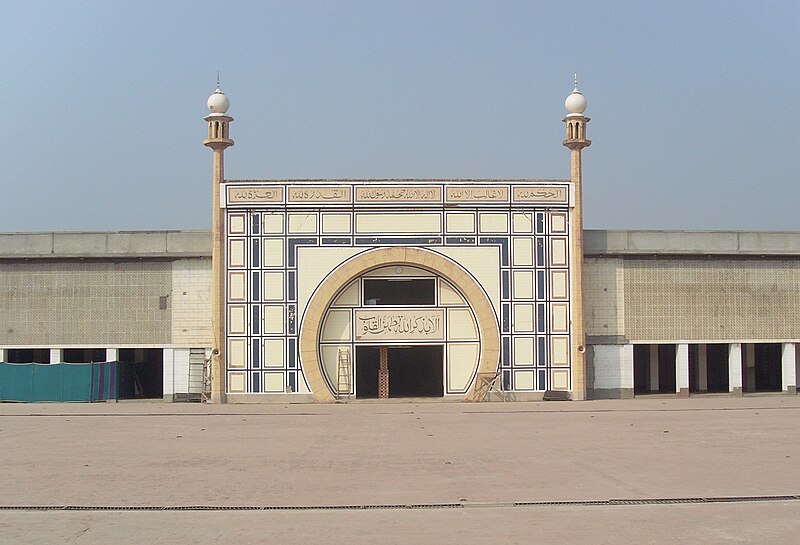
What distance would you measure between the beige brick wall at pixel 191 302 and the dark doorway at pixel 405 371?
5.16 metres

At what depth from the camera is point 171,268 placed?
3081cm

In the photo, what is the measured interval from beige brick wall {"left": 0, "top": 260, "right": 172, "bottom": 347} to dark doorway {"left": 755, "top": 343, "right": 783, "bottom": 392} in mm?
21935

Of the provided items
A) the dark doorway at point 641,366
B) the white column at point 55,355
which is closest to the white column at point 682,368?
the dark doorway at point 641,366

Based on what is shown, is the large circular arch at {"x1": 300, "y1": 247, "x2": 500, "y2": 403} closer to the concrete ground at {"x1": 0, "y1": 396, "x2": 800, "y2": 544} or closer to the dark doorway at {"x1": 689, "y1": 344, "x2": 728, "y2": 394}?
the concrete ground at {"x1": 0, "y1": 396, "x2": 800, "y2": 544}

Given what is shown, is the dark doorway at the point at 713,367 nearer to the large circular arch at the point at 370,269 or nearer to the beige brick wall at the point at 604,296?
the beige brick wall at the point at 604,296

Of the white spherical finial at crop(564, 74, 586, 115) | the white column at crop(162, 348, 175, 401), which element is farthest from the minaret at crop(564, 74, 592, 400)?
the white column at crop(162, 348, 175, 401)

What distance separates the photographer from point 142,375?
33469 millimetres

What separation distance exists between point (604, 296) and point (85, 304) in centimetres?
1715

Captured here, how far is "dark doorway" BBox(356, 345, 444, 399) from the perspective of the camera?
3195 centimetres

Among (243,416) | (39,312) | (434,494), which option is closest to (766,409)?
(243,416)

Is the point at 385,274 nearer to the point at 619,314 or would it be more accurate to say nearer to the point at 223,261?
the point at 223,261

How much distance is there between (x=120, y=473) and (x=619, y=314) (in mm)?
20018

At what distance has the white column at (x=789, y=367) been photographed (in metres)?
31.8

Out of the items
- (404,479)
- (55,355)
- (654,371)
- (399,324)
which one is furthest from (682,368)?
(55,355)
